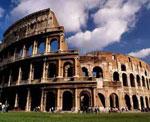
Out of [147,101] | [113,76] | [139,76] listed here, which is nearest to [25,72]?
[113,76]

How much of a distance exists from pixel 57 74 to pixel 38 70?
15.3 feet

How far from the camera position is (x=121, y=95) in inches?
1444

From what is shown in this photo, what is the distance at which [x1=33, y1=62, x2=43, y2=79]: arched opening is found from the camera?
3476 centimetres

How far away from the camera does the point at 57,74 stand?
107ft

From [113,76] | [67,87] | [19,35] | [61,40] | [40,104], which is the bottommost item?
[40,104]

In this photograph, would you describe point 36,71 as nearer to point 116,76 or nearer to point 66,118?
point 116,76

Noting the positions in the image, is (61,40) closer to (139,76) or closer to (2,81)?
(2,81)

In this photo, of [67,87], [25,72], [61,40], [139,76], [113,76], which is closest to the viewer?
[67,87]

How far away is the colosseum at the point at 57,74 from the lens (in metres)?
31.5

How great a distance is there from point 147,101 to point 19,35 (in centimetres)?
2800

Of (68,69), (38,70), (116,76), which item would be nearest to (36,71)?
(38,70)

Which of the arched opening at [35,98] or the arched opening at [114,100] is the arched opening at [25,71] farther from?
the arched opening at [114,100]

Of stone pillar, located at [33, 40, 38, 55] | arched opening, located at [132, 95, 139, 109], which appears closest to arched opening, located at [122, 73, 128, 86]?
arched opening, located at [132, 95, 139, 109]

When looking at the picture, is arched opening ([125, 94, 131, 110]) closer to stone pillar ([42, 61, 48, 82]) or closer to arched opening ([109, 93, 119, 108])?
arched opening ([109, 93, 119, 108])
